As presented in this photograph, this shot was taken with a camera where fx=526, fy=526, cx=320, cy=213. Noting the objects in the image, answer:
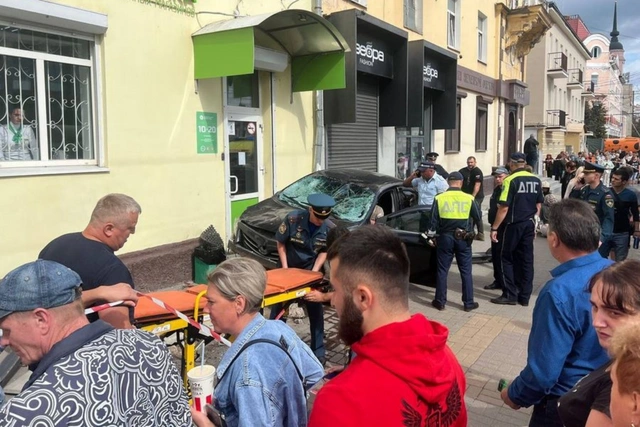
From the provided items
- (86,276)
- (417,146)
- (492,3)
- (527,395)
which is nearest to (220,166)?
(86,276)

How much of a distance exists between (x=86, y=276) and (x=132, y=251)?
4495 millimetres

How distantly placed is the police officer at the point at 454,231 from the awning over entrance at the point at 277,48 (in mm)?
3312

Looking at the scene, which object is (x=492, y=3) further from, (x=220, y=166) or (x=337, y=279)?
(x=337, y=279)

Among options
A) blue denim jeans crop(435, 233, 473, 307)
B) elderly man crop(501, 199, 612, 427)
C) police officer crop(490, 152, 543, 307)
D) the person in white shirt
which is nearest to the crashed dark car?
blue denim jeans crop(435, 233, 473, 307)

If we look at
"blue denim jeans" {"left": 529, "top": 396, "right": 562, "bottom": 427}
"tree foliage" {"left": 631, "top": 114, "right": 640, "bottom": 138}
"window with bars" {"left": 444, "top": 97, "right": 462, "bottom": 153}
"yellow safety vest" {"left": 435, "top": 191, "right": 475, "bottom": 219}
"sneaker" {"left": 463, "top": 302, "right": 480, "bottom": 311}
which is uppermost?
"tree foliage" {"left": 631, "top": 114, "right": 640, "bottom": 138}

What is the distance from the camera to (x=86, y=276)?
301cm

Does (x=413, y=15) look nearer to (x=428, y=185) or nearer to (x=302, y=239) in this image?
(x=428, y=185)

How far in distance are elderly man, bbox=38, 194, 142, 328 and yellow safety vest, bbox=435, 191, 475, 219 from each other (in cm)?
423

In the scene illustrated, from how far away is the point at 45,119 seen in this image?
6.40 metres

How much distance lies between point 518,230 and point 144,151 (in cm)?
523

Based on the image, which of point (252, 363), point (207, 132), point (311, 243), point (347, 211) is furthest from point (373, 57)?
point (252, 363)

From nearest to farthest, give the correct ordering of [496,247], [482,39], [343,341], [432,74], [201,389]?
[343,341], [201,389], [496,247], [432,74], [482,39]

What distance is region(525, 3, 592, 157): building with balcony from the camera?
31.2 meters

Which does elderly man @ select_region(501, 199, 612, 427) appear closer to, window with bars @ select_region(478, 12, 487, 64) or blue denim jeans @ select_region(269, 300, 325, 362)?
blue denim jeans @ select_region(269, 300, 325, 362)
